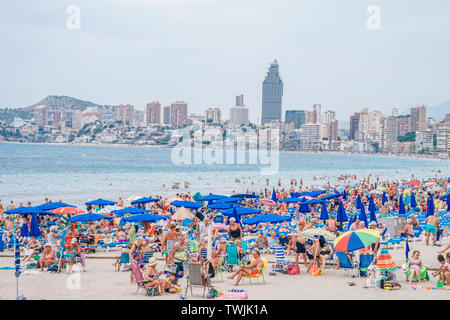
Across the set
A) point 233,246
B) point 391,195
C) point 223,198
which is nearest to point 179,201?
point 223,198

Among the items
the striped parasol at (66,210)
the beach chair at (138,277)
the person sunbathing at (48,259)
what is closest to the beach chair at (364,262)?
the beach chair at (138,277)

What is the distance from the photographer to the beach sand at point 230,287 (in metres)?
9.78

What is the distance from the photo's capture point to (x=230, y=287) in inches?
423

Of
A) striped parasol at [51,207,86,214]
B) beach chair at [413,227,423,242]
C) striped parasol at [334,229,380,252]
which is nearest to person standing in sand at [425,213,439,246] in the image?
beach chair at [413,227,423,242]

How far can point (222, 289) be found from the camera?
10570mm

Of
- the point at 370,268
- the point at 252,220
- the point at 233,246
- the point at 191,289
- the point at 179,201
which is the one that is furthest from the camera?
the point at 179,201

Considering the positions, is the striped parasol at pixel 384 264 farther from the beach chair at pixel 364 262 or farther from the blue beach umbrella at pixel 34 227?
the blue beach umbrella at pixel 34 227

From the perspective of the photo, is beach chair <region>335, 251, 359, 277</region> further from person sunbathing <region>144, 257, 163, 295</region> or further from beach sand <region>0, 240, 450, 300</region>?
person sunbathing <region>144, 257, 163, 295</region>

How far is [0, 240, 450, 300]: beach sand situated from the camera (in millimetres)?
9781

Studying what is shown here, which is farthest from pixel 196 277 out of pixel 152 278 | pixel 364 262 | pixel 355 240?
pixel 364 262

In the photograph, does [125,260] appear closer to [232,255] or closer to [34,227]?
[232,255]
